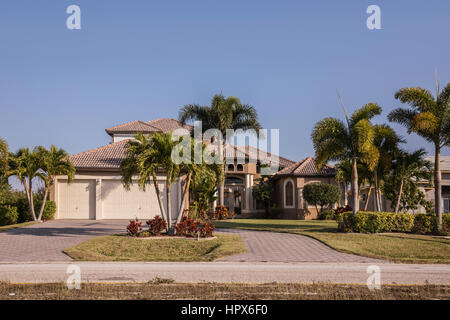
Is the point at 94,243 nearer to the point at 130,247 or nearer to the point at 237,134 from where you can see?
the point at 130,247

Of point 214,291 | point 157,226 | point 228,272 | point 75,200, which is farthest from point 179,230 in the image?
point 75,200

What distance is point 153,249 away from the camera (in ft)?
48.3

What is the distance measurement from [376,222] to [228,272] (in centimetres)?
1070

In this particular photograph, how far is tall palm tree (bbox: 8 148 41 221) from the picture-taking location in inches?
914

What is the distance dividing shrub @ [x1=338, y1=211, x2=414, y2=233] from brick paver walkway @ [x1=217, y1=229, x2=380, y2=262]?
2.84m

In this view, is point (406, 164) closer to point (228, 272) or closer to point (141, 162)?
point (141, 162)

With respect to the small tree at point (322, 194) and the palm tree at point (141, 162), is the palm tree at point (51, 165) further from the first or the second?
the small tree at point (322, 194)

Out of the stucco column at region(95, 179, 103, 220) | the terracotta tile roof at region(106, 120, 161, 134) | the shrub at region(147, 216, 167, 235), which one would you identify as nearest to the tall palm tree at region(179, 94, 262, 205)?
the stucco column at region(95, 179, 103, 220)

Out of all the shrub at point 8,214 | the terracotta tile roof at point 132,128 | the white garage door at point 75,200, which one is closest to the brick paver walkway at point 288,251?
the white garage door at point 75,200

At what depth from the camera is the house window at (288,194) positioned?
31.2 metres

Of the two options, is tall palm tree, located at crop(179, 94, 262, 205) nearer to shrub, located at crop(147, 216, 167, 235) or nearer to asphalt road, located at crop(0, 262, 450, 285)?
shrub, located at crop(147, 216, 167, 235)

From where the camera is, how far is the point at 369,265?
444 inches

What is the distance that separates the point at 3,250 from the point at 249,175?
21.3 metres

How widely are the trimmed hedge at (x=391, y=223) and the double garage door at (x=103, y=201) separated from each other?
11749 millimetres
